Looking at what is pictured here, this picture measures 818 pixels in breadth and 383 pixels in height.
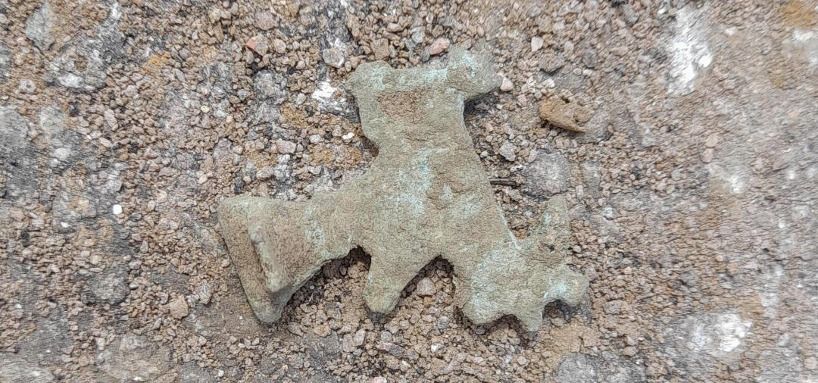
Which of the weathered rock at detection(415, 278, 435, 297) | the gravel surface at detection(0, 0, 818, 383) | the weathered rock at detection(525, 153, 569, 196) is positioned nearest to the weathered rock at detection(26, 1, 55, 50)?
the gravel surface at detection(0, 0, 818, 383)

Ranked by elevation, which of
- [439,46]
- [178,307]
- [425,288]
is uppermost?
[439,46]

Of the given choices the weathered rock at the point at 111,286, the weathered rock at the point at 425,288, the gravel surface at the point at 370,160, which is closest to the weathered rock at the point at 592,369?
the gravel surface at the point at 370,160

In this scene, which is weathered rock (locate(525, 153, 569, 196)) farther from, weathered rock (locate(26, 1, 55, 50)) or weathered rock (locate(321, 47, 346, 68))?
weathered rock (locate(26, 1, 55, 50))

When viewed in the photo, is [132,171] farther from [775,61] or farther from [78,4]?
[775,61]

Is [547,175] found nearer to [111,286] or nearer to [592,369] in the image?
[592,369]

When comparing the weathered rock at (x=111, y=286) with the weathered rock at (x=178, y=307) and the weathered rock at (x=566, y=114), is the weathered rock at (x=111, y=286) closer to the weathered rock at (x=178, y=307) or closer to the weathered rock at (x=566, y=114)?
the weathered rock at (x=178, y=307)

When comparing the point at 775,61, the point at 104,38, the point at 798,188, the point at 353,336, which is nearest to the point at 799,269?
the point at 798,188

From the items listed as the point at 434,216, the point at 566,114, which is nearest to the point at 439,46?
the point at 566,114
